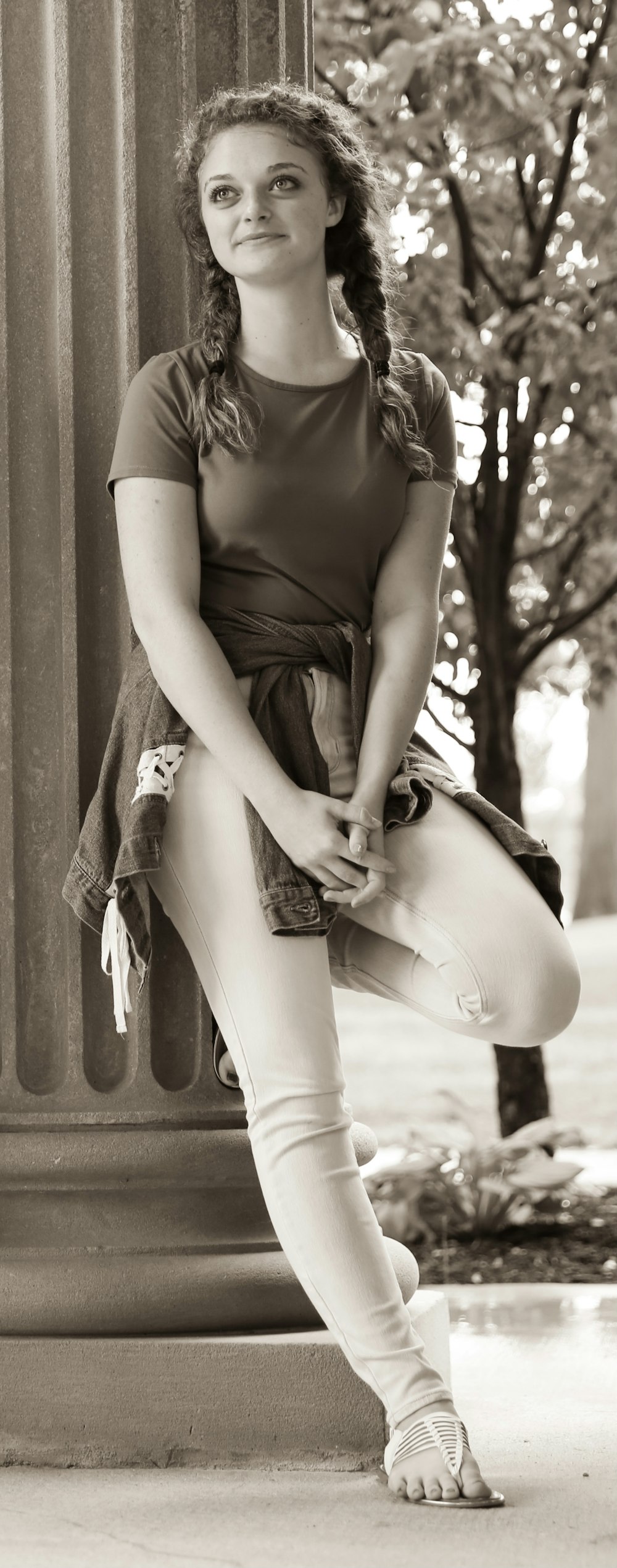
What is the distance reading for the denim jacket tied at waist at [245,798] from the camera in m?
2.57

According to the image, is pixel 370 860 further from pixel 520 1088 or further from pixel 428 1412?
pixel 520 1088

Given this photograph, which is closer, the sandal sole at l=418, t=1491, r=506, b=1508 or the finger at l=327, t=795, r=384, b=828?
the sandal sole at l=418, t=1491, r=506, b=1508

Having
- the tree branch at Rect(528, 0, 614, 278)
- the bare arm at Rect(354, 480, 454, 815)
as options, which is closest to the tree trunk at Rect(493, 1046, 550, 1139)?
the tree branch at Rect(528, 0, 614, 278)

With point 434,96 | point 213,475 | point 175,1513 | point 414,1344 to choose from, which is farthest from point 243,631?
point 434,96

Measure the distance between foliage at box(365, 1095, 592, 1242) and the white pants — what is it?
8.70 feet

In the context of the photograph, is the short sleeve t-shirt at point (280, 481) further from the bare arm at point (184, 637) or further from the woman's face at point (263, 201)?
Result: the woman's face at point (263, 201)

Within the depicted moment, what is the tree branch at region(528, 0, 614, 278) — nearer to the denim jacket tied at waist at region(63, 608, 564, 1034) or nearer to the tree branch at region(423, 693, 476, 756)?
the tree branch at region(423, 693, 476, 756)

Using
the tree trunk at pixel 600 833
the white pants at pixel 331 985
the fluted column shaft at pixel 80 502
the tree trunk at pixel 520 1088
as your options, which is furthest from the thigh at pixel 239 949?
the tree trunk at pixel 600 833

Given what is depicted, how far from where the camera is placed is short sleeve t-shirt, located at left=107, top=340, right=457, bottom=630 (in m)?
2.61

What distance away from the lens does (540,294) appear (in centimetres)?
508

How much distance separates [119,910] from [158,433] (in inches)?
30.7

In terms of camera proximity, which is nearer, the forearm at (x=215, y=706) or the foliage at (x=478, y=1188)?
the forearm at (x=215, y=706)

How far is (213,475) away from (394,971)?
87cm

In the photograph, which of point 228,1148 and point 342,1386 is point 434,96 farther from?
point 342,1386
